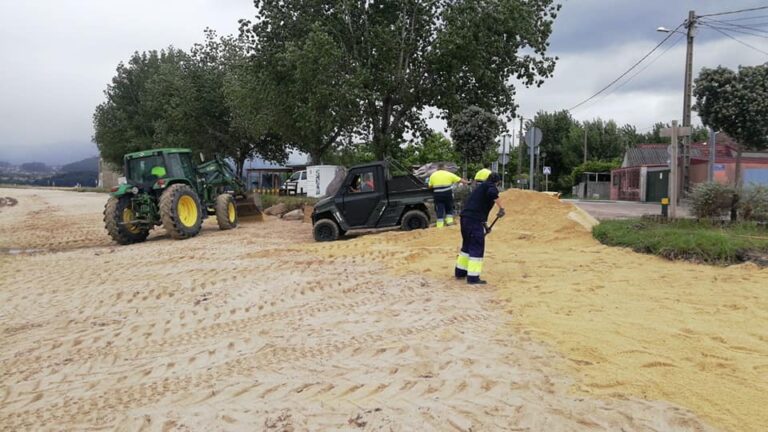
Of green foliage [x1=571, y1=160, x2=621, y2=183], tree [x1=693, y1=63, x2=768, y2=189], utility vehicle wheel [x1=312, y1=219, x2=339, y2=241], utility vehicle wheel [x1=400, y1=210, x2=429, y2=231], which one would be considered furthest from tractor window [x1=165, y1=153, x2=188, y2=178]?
green foliage [x1=571, y1=160, x2=621, y2=183]

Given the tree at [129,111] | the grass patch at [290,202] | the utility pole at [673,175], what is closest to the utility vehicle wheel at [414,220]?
the utility pole at [673,175]

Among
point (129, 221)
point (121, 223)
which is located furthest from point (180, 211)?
point (121, 223)

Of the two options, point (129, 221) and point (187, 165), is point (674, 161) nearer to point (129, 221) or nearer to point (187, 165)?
point (187, 165)

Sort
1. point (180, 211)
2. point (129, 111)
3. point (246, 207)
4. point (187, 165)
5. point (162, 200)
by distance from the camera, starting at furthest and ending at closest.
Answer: point (129, 111), point (246, 207), point (187, 165), point (180, 211), point (162, 200)

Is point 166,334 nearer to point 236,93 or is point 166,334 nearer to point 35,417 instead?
point 35,417

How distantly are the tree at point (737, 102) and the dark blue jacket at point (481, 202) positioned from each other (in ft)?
33.0

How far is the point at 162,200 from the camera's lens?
14.0 m

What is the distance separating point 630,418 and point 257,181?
4650cm

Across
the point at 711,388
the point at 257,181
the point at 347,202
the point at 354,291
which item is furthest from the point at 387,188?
the point at 257,181

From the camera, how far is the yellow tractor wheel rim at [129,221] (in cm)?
1417

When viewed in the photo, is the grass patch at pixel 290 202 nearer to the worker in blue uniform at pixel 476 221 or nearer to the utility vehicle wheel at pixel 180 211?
the utility vehicle wheel at pixel 180 211

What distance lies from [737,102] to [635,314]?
38.9 ft

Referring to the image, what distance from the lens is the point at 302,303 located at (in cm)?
→ 670

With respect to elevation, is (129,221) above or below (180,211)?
below
